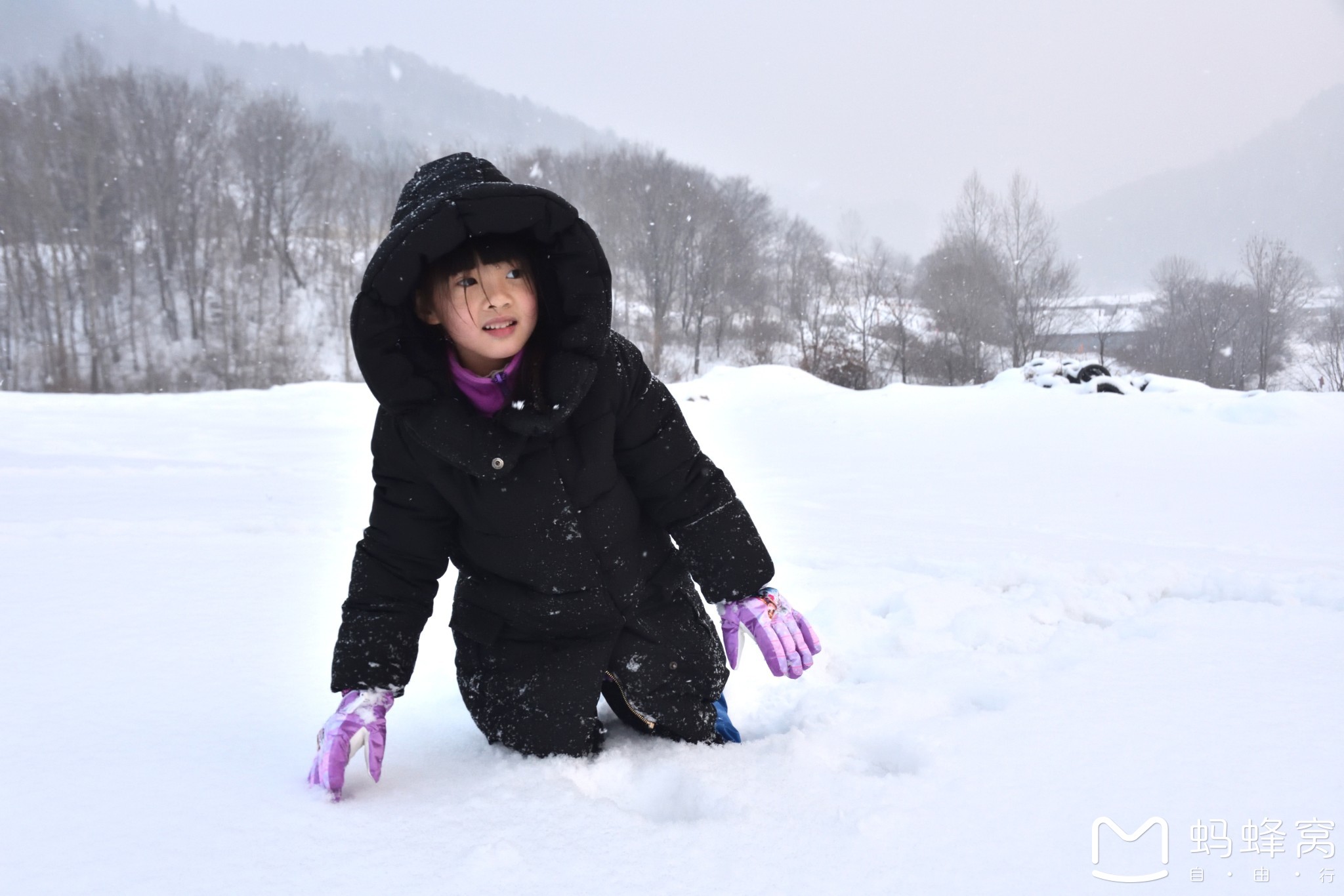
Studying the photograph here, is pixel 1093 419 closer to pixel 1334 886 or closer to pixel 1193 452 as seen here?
pixel 1193 452

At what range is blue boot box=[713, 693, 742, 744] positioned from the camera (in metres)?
1.52

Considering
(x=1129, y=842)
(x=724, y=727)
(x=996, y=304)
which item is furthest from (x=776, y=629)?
(x=996, y=304)

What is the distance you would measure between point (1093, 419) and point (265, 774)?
7900 mm

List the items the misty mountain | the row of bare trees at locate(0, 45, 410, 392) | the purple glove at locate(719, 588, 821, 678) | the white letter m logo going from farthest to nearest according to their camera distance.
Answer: the misty mountain, the row of bare trees at locate(0, 45, 410, 392), the purple glove at locate(719, 588, 821, 678), the white letter m logo

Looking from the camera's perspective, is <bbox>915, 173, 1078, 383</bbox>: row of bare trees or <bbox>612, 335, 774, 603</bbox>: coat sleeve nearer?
<bbox>612, 335, 774, 603</bbox>: coat sleeve

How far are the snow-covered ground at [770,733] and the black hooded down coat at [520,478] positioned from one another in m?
0.27

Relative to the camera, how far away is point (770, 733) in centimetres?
158

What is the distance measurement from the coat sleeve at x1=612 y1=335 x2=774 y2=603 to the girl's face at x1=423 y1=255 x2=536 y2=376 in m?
0.20

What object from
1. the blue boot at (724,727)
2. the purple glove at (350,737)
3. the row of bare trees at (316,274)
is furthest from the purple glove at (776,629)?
the row of bare trees at (316,274)

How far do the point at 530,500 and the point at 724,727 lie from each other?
60 centimetres

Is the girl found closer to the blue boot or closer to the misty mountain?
the blue boot

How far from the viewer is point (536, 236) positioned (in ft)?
4.76

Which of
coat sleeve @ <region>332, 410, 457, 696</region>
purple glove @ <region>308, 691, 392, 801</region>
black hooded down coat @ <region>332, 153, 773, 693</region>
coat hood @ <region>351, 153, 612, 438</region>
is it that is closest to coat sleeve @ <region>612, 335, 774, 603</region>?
black hooded down coat @ <region>332, 153, 773, 693</region>

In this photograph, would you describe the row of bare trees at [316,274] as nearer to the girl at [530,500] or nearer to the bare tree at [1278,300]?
the bare tree at [1278,300]
